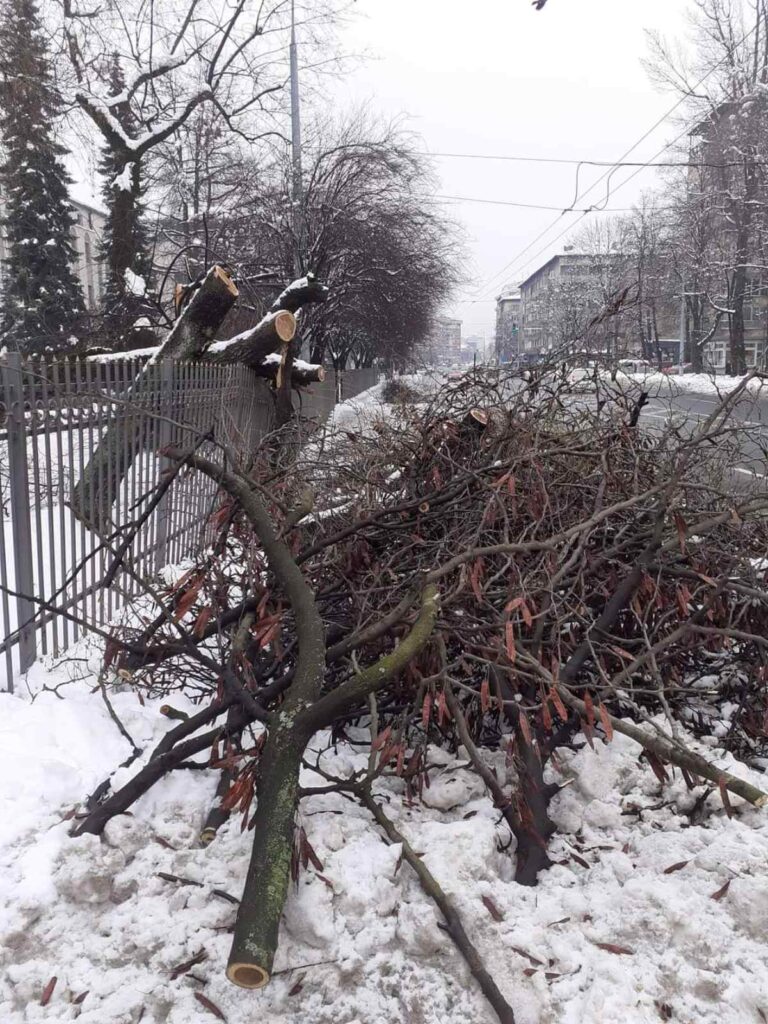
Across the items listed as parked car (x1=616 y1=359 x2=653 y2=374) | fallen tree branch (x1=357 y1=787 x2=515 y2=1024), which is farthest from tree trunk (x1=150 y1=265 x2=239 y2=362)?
fallen tree branch (x1=357 y1=787 x2=515 y2=1024)

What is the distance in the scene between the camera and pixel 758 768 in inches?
122

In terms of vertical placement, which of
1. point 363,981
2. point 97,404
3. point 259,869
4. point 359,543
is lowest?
point 363,981

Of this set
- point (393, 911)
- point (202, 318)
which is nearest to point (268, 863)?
point (393, 911)

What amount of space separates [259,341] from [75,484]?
436cm

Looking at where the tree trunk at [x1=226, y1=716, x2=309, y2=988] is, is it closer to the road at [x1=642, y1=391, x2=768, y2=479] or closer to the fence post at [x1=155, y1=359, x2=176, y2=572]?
the road at [x1=642, y1=391, x2=768, y2=479]

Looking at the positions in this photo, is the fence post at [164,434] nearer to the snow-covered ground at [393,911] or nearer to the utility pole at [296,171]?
the snow-covered ground at [393,911]

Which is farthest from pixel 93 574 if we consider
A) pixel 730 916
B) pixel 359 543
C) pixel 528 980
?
pixel 730 916

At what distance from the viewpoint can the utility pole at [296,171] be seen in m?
15.3

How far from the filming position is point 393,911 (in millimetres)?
2264

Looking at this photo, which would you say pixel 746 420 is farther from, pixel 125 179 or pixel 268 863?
pixel 125 179

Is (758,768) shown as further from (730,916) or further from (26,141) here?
(26,141)

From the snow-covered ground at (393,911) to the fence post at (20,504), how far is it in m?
0.86

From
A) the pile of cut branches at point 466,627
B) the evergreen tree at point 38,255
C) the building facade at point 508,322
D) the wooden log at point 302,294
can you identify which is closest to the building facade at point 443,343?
the building facade at point 508,322

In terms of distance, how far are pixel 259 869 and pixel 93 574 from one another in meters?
2.84
